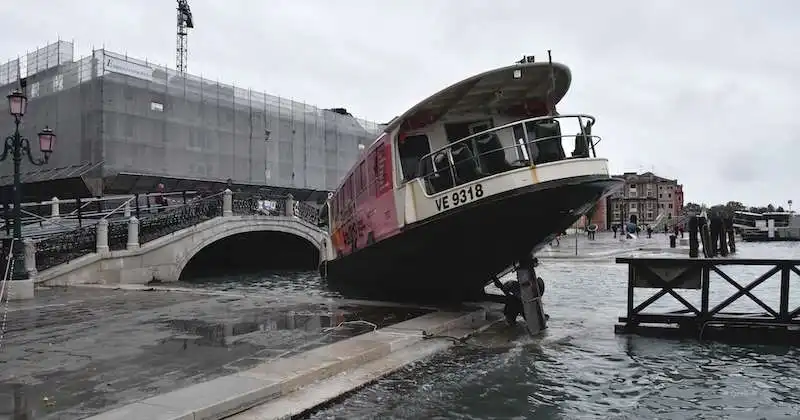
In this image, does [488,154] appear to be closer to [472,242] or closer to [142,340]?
[472,242]

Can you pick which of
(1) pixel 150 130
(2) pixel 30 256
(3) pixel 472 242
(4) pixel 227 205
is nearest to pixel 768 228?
(4) pixel 227 205

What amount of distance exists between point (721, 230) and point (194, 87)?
108 feet

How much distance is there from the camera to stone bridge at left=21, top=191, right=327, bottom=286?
67.6 ft

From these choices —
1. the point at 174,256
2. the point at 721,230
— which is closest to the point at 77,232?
the point at 174,256

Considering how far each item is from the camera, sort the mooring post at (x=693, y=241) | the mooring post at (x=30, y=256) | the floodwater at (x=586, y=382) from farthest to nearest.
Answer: the mooring post at (x=30, y=256), the mooring post at (x=693, y=241), the floodwater at (x=586, y=382)

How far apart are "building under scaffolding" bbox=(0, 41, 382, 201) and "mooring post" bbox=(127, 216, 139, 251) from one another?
44.4 feet

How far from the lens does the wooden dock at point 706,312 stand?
10.1 m

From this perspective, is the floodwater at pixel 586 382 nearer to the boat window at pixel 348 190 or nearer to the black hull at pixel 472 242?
the black hull at pixel 472 242

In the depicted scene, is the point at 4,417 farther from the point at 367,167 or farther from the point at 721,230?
the point at 721,230

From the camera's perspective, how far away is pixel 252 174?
44812mm

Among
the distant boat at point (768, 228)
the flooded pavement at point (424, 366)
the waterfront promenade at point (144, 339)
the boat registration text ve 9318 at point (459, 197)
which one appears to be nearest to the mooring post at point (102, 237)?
the waterfront promenade at point (144, 339)

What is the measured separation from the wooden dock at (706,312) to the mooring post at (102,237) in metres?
17.6

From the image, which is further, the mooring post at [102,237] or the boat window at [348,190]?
the mooring post at [102,237]

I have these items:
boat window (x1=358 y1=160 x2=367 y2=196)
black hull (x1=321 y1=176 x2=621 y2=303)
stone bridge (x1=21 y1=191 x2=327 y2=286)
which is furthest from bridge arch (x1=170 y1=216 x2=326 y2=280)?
black hull (x1=321 y1=176 x2=621 y2=303)
